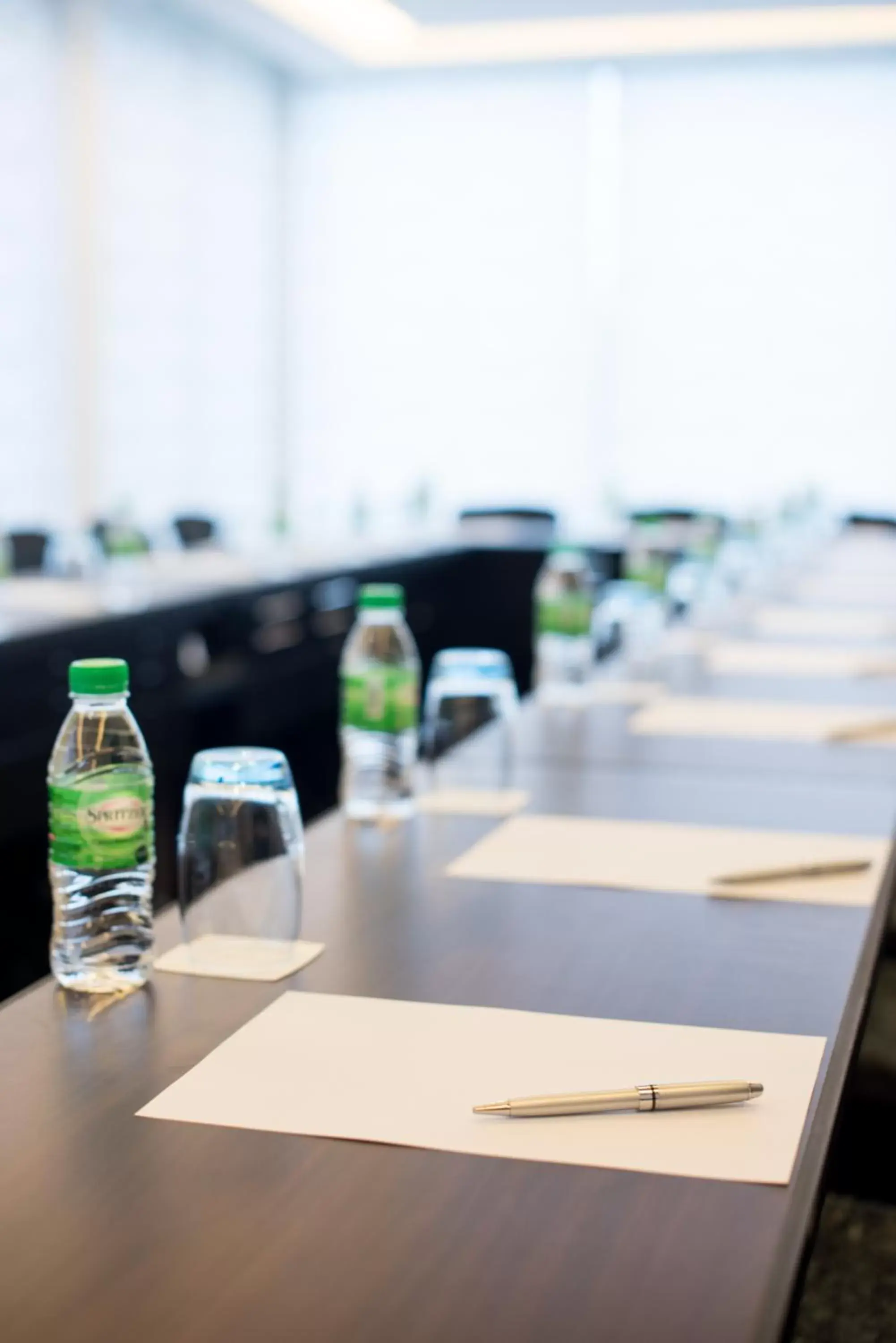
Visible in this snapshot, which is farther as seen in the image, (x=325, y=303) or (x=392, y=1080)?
(x=325, y=303)

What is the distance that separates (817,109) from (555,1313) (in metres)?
9.07

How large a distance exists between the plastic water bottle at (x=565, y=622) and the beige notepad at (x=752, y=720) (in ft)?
0.59

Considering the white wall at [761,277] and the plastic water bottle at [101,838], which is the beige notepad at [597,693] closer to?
the plastic water bottle at [101,838]

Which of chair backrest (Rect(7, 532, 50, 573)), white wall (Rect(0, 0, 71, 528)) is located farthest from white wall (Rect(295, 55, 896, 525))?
chair backrest (Rect(7, 532, 50, 573))

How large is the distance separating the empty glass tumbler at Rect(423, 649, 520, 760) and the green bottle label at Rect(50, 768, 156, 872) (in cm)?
92

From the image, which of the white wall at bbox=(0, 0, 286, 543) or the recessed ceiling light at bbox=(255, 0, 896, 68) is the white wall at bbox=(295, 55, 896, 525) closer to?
the recessed ceiling light at bbox=(255, 0, 896, 68)

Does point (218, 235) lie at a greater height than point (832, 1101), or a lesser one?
greater

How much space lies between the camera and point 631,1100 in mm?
1019

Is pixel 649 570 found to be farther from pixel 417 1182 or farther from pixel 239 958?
pixel 417 1182

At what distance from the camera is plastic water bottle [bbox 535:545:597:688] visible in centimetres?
293

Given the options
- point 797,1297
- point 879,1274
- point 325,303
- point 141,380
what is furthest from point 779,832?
point 325,303

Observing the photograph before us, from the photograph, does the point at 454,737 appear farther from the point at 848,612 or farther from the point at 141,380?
the point at 141,380

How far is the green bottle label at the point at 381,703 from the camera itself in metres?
1.97

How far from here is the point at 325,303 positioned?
9.80 metres
